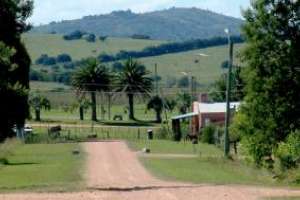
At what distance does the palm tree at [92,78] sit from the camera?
12738cm

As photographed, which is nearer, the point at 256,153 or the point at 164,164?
the point at 256,153

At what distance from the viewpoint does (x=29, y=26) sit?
43031 millimetres

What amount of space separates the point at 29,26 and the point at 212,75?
15511 centimetres

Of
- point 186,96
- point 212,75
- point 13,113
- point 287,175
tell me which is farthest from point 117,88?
point 287,175

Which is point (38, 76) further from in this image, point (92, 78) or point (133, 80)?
point (133, 80)

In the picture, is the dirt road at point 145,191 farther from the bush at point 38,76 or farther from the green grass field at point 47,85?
the bush at point 38,76

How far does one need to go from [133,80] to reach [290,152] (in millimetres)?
93671

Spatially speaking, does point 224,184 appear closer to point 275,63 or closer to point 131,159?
point 275,63

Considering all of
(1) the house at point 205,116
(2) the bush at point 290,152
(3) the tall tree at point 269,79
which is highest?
(3) the tall tree at point 269,79

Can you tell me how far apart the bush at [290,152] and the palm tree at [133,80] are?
91.1 metres

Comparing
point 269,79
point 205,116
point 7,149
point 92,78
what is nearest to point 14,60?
point 7,149

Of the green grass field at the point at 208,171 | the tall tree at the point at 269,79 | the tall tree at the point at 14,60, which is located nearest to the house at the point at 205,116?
the green grass field at the point at 208,171

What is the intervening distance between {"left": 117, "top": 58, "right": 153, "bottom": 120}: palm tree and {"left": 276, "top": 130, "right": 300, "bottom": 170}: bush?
91.1m

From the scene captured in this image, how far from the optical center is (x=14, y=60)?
51.7m
